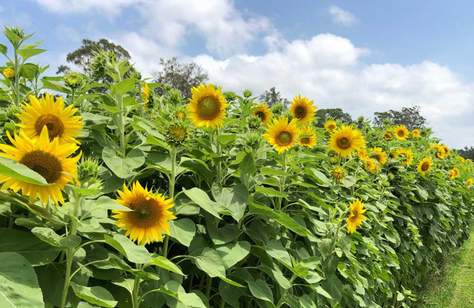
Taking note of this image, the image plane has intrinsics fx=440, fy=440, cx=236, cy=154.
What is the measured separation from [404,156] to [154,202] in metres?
4.78

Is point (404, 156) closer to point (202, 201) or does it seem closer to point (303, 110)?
point (303, 110)

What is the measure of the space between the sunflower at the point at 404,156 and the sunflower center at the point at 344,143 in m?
2.15

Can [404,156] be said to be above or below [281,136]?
above

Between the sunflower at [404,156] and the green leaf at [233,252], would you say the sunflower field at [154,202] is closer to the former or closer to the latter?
the green leaf at [233,252]

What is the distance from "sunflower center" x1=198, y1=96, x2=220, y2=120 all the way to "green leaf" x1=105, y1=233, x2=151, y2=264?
0.98 metres

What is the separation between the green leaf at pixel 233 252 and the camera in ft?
5.65

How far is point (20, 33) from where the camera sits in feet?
7.10

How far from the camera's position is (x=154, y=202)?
142cm

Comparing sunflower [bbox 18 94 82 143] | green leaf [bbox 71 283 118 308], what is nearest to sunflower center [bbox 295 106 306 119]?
sunflower [bbox 18 94 82 143]

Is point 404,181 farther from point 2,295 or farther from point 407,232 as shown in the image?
point 2,295

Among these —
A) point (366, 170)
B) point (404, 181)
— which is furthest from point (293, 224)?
point (404, 181)

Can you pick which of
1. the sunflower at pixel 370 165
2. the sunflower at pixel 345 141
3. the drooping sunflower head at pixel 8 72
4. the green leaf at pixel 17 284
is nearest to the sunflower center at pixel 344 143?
the sunflower at pixel 345 141

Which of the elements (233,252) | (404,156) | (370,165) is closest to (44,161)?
(233,252)

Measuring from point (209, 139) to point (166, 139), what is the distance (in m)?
0.56
